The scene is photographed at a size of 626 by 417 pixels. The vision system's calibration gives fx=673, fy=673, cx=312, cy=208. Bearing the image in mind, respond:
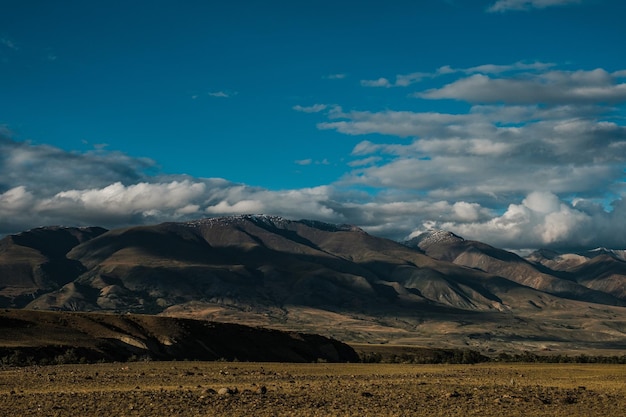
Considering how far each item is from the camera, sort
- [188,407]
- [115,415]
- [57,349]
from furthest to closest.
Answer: [57,349] < [188,407] < [115,415]

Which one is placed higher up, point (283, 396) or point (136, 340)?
point (283, 396)

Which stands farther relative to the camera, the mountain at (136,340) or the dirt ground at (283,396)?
the mountain at (136,340)

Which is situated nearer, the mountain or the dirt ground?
the dirt ground

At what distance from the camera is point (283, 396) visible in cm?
3544

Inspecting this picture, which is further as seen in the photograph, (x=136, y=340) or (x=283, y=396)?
(x=136, y=340)

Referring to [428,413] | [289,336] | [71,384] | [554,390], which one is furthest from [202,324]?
[428,413]

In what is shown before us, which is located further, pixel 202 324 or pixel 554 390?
pixel 202 324

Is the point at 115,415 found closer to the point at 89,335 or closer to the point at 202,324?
the point at 89,335

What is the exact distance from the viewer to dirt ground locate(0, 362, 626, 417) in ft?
98.4

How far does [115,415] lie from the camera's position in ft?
92.6

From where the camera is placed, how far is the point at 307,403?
32656 mm

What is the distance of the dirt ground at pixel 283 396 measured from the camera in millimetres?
29984

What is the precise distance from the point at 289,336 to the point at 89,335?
39248mm

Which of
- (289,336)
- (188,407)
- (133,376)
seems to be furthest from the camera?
(289,336)
